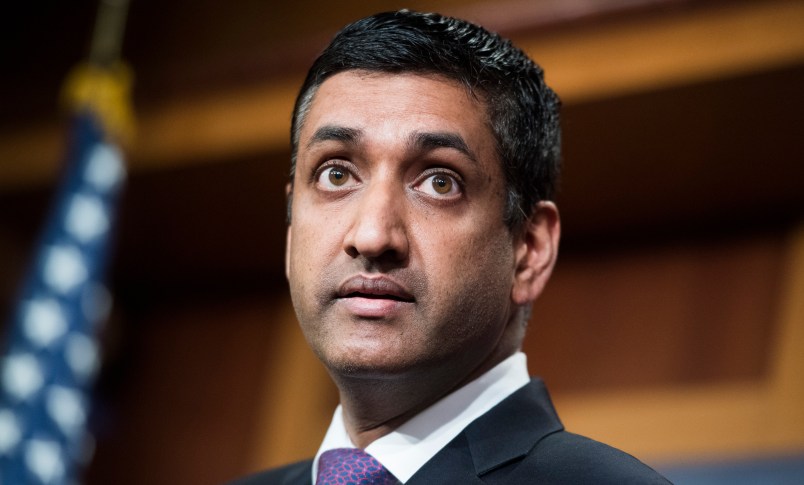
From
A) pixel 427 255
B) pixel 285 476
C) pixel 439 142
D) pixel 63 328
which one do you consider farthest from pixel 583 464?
pixel 63 328

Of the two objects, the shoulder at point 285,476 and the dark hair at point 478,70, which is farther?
the shoulder at point 285,476

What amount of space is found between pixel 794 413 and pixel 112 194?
2.76 metres

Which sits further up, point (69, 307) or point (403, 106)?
point (403, 106)

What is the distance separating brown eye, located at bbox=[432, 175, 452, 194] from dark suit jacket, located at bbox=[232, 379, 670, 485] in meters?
0.32

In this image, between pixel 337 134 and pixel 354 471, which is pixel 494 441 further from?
pixel 337 134

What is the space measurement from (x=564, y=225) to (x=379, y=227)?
10.3 ft

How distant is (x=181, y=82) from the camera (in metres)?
4.48

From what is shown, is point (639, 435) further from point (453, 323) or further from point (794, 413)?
point (453, 323)

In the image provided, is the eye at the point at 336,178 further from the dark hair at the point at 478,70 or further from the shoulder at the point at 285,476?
the shoulder at the point at 285,476

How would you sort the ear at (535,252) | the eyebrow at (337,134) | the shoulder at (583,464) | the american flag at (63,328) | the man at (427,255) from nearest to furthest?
the shoulder at (583,464)
the man at (427,255)
the eyebrow at (337,134)
the ear at (535,252)
the american flag at (63,328)

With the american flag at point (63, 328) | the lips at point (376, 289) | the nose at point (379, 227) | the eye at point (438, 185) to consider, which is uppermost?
the eye at point (438, 185)

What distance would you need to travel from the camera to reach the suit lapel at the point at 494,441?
1.35 metres

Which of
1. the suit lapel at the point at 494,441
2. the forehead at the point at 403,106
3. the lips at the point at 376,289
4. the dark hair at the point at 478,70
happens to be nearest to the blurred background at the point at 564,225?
the dark hair at the point at 478,70

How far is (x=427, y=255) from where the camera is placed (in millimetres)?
1385
